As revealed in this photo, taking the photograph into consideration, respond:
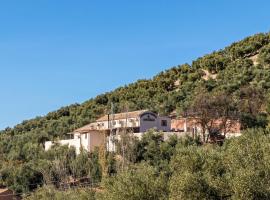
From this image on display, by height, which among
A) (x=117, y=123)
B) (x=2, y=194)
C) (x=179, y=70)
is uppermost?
(x=179, y=70)

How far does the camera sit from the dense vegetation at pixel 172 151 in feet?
77.8

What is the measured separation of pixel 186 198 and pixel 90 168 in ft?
88.7

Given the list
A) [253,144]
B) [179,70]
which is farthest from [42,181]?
[179,70]

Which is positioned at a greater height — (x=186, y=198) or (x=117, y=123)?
(x=117, y=123)

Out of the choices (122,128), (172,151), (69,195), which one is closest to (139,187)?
(69,195)

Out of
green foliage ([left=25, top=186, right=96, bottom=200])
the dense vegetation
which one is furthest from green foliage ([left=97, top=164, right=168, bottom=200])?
green foliage ([left=25, top=186, right=96, bottom=200])

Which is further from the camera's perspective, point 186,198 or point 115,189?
point 115,189

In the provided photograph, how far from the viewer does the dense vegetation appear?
77.8 ft

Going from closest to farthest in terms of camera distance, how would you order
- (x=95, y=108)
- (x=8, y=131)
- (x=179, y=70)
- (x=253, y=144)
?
1. (x=253, y=144)
2. (x=95, y=108)
3. (x=179, y=70)
4. (x=8, y=131)

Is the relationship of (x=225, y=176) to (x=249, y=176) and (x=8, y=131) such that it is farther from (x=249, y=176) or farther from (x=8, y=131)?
(x=8, y=131)

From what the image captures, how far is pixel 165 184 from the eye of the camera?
26.5 meters

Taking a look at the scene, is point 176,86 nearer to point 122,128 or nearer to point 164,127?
point 164,127

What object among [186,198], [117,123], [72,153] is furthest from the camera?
[117,123]

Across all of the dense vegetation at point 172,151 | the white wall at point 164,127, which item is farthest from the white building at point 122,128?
the dense vegetation at point 172,151
